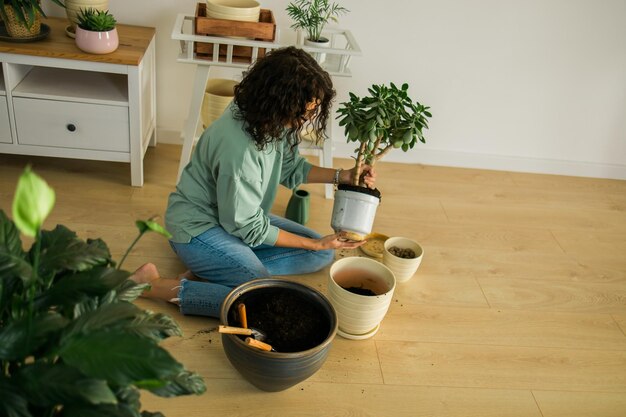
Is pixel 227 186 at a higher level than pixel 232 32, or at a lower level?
lower

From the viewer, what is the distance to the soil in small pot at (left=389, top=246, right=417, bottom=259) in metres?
2.19

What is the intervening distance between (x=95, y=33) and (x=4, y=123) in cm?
50

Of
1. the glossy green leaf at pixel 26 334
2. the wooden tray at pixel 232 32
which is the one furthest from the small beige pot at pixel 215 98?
the glossy green leaf at pixel 26 334

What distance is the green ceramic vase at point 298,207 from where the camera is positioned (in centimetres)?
236

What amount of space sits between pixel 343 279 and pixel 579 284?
0.98m

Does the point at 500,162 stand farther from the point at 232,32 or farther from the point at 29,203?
the point at 29,203

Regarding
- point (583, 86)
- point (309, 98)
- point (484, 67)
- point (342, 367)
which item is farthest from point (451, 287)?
point (583, 86)

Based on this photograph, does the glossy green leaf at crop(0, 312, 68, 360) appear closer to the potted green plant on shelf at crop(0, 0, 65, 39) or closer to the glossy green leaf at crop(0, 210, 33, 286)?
the glossy green leaf at crop(0, 210, 33, 286)

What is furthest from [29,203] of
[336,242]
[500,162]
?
[500,162]

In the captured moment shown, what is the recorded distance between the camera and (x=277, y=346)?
163 centimetres

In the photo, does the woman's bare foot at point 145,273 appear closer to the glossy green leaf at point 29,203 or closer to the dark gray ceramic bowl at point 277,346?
the dark gray ceramic bowl at point 277,346

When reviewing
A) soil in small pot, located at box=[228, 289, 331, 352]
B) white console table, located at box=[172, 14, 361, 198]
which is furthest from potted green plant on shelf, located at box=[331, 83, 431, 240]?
white console table, located at box=[172, 14, 361, 198]

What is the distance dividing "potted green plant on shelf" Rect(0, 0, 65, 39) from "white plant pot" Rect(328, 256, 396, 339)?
1.38 m

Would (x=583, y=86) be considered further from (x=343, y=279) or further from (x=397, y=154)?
(x=343, y=279)
